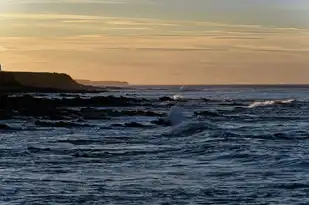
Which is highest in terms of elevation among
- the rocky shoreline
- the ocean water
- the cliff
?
the cliff

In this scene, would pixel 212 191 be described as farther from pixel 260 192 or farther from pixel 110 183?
pixel 110 183

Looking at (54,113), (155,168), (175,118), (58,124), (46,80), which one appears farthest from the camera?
(46,80)

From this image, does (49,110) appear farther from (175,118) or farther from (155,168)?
(155,168)

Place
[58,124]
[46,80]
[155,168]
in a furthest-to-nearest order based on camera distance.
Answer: [46,80] → [58,124] → [155,168]

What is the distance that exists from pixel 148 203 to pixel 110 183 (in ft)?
7.66

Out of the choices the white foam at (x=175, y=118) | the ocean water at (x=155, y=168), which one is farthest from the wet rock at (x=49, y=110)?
the ocean water at (x=155, y=168)

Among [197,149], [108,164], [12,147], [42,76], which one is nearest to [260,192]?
[108,164]

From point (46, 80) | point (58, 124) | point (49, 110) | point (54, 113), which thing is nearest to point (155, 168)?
point (58, 124)

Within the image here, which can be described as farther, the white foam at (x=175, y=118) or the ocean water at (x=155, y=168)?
the white foam at (x=175, y=118)

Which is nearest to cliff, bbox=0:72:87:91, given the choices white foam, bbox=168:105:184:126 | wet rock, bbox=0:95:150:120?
wet rock, bbox=0:95:150:120

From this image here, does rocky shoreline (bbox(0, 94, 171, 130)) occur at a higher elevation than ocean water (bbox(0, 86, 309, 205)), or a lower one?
higher

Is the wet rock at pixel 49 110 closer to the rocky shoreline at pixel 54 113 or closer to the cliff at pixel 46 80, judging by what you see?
the rocky shoreline at pixel 54 113

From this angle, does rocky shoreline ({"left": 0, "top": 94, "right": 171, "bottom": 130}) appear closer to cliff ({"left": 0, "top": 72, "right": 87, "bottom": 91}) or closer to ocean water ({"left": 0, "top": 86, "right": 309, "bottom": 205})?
ocean water ({"left": 0, "top": 86, "right": 309, "bottom": 205})

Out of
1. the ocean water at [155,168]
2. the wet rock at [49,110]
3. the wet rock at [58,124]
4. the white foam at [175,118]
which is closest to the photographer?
the ocean water at [155,168]
